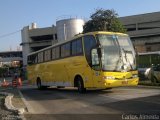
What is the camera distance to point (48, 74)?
2925cm

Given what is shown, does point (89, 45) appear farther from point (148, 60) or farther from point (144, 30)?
point (144, 30)

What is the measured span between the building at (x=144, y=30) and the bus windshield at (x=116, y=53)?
58592 mm

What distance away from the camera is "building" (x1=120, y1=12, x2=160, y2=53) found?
83.6 meters

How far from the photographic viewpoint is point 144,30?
85.4 metres

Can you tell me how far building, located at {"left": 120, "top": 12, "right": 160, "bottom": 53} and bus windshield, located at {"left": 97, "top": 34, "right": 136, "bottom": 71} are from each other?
5859 cm

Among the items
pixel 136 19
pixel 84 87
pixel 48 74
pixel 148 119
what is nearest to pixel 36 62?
pixel 48 74

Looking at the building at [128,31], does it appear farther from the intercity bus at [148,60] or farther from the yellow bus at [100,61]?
the yellow bus at [100,61]

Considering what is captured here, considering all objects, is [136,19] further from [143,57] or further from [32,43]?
[143,57]

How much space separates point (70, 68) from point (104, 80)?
4235mm

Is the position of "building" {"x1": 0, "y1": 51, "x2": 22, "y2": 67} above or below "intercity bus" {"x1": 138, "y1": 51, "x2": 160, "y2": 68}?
above

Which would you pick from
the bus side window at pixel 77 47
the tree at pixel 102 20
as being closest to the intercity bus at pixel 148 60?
Result: the tree at pixel 102 20

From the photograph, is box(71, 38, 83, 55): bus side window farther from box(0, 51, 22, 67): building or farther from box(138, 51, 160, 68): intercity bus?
box(0, 51, 22, 67): building

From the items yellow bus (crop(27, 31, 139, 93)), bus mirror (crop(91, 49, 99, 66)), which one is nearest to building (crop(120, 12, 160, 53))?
yellow bus (crop(27, 31, 139, 93))

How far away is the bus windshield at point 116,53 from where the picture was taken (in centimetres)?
2036
